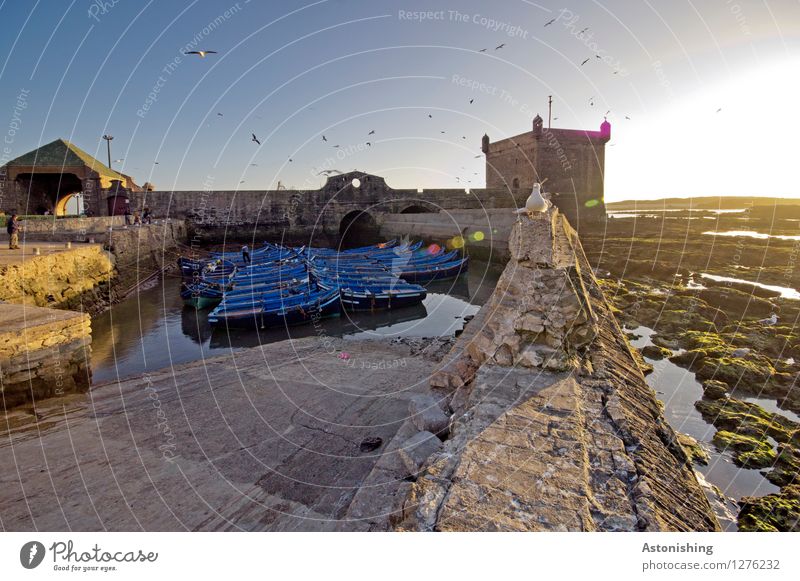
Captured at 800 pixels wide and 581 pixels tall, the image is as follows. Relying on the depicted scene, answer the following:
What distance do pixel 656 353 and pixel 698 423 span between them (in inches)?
173

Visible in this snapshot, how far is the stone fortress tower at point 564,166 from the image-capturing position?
4100cm

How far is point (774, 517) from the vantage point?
20.2 ft

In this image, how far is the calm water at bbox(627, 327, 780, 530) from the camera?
716 centimetres

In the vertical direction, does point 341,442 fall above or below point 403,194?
below

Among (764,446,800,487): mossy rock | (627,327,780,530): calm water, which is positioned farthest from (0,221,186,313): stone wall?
(764,446,800,487): mossy rock

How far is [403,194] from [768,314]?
34.0m

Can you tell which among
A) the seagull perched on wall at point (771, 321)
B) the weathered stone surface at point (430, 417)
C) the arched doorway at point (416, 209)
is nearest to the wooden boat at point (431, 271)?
the seagull perched on wall at point (771, 321)

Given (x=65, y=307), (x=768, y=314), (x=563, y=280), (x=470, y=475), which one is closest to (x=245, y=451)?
(x=470, y=475)

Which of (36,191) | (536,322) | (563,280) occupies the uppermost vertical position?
(36,191)

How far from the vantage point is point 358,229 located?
4659 cm

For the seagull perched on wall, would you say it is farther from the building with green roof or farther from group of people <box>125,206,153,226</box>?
the building with green roof

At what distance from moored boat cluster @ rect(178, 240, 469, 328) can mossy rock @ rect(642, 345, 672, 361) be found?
992 centimetres
